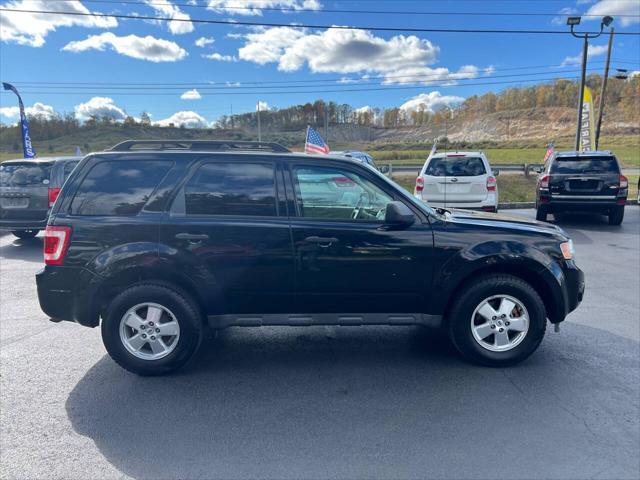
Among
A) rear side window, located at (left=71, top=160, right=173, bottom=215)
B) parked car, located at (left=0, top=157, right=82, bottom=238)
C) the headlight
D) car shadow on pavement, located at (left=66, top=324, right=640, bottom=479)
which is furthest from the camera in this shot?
parked car, located at (left=0, top=157, right=82, bottom=238)

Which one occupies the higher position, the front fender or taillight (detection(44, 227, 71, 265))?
taillight (detection(44, 227, 71, 265))

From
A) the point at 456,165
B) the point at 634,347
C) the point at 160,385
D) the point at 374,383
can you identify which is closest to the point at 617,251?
the point at 456,165

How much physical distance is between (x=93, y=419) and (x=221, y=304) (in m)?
1.20

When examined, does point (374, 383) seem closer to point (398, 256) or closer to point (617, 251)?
point (398, 256)

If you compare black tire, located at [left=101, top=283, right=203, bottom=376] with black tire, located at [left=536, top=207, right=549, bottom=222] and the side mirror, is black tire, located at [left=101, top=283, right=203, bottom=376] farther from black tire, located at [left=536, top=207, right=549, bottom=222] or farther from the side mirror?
black tire, located at [left=536, top=207, right=549, bottom=222]

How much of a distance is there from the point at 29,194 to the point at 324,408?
813 cm

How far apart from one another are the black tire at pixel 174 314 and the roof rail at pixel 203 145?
1258 mm

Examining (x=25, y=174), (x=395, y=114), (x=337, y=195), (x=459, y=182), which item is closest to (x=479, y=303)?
(x=337, y=195)

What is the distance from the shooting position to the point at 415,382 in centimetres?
359

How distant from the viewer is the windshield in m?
8.72

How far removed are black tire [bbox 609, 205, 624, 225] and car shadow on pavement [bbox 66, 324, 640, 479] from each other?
298 inches

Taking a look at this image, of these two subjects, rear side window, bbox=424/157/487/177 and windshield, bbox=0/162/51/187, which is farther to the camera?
rear side window, bbox=424/157/487/177

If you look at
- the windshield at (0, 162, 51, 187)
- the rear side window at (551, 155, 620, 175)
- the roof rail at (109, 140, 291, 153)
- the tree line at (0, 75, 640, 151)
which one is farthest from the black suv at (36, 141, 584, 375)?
the tree line at (0, 75, 640, 151)

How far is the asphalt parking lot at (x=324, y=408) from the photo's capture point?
2637 mm
